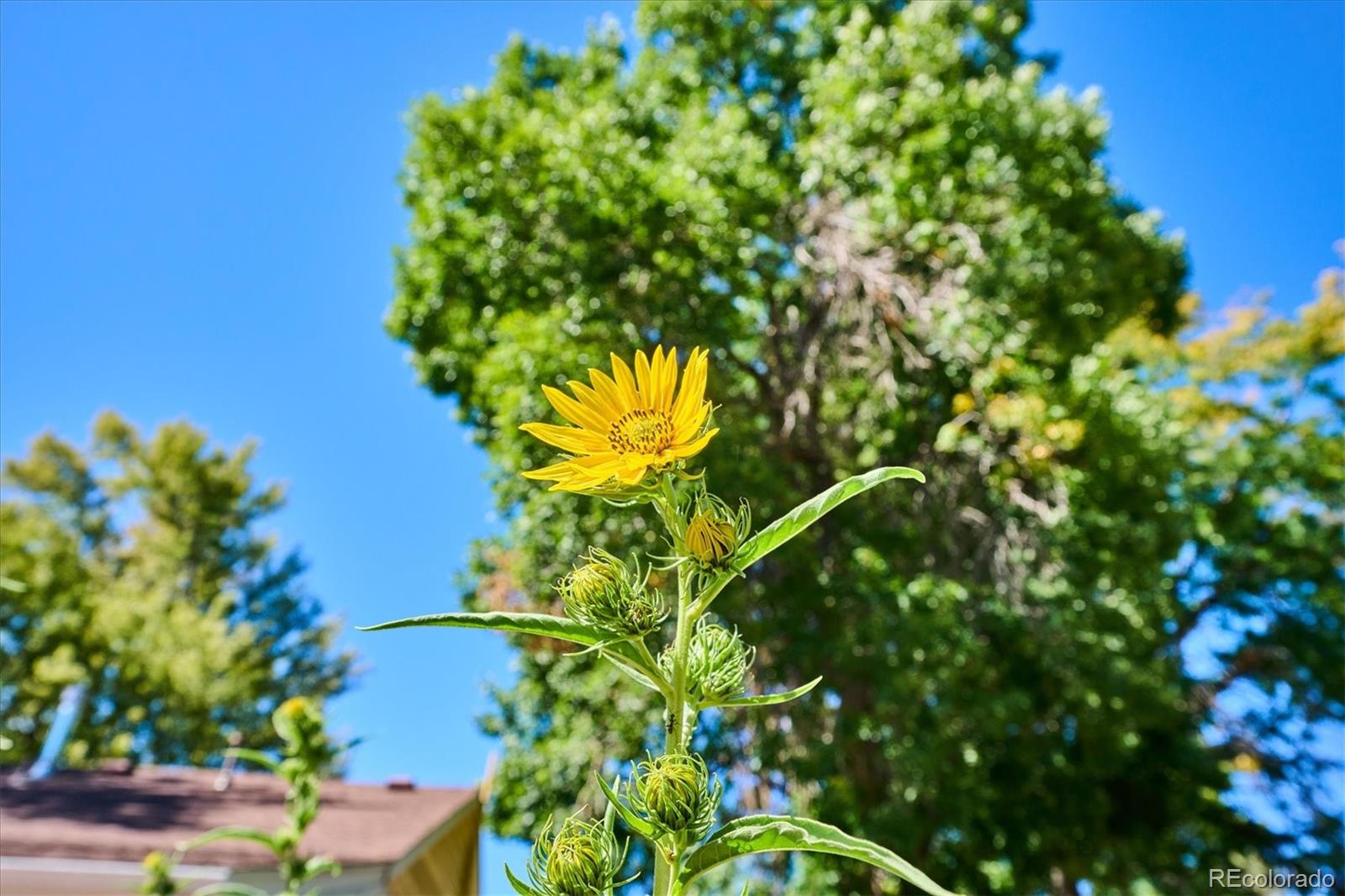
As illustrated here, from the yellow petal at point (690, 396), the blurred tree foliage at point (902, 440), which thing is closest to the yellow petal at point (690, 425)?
the yellow petal at point (690, 396)

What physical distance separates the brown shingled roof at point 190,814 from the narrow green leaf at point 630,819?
646 cm

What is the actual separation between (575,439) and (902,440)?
6919 millimetres

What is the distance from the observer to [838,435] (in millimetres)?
7367

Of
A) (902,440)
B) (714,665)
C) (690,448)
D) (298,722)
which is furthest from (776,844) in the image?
(902,440)

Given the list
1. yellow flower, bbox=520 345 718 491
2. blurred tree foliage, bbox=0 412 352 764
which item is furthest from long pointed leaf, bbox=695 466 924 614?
blurred tree foliage, bbox=0 412 352 764

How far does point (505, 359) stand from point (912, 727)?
12.5 ft

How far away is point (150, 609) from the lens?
14.9 meters

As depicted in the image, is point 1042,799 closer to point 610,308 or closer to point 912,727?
point 912,727

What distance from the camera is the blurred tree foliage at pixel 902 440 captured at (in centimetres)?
575

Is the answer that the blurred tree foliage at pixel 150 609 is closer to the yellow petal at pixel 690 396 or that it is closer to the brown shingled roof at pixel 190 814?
the brown shingled roof at pixel 190 814

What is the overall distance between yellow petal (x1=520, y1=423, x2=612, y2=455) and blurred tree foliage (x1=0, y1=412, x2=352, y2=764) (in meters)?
13.8

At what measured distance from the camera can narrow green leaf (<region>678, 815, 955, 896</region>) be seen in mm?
600

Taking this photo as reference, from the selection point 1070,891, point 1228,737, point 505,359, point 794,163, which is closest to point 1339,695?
point 1228,737

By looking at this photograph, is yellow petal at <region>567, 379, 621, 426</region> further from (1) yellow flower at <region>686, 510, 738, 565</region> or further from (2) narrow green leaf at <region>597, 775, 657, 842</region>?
(2) narrow green leaf at <region>597, 775, 657, 842</region>
